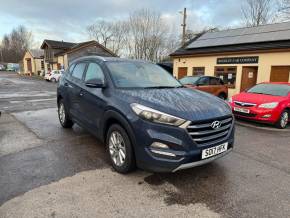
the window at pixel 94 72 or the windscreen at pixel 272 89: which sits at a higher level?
the window at pixel 94 72

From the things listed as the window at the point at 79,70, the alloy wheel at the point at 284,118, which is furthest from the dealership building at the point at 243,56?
the window at the point at 79,70

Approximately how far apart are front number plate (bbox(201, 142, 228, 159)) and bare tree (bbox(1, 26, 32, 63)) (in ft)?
312

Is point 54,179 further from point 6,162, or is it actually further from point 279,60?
point 279,60

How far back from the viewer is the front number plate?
10.2 ft

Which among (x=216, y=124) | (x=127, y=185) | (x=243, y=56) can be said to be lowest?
(x=127, y=185)

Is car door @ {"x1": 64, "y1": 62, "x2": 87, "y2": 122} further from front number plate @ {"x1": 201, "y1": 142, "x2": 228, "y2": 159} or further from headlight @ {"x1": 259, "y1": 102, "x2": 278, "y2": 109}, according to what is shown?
headlight @ {"x1": 259, "y1": 102, "x2": 278, "y2": 109}

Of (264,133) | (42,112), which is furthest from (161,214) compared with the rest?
(42,112)

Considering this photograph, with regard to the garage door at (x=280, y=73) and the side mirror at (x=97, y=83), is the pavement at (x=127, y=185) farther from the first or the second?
the garage door at (x=280, y=73)

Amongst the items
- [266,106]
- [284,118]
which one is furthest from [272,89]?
[266,106]

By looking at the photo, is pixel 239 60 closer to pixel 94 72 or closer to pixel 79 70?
pixel 79 70

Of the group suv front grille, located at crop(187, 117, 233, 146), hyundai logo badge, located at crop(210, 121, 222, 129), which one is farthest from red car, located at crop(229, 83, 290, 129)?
hyundai logo badge, located at crop(210, 121, 222, 129)

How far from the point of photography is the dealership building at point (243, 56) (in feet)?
42.8

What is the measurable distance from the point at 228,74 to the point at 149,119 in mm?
13936

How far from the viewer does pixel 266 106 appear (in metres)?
6.65
